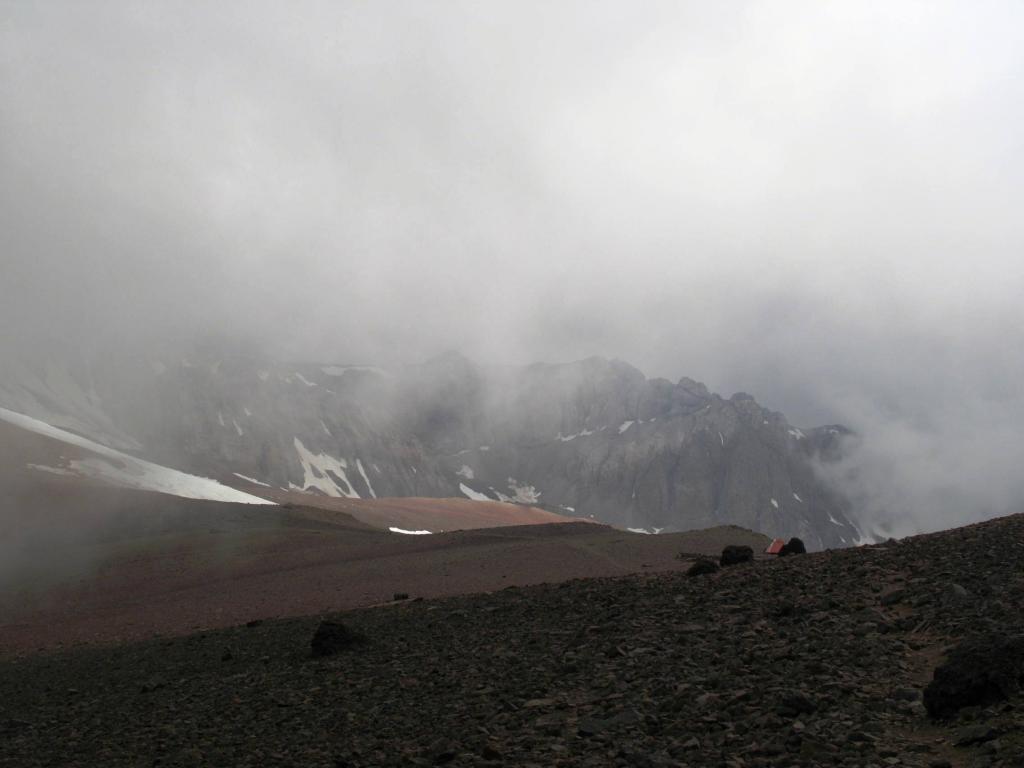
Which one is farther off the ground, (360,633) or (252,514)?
(252,514)

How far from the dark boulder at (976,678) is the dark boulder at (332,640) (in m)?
13.2

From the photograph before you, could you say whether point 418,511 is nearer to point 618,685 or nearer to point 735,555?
point 735,555

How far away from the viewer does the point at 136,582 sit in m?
45.3

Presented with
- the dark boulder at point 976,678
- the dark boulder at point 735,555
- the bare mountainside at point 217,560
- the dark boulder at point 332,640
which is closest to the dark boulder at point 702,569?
the dark boulder at point 735,555

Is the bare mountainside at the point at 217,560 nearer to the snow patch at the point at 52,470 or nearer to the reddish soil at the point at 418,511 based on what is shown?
the snow patch at the point at 52,470

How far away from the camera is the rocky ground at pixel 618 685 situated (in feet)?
31.1

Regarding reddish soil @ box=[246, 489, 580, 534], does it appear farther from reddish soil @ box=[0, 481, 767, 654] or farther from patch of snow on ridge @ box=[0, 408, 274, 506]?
reddish soil @ box=[0, 481, 767, 654]

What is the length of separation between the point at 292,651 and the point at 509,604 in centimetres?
551

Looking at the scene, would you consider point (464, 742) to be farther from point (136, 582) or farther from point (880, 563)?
point (136, 582)

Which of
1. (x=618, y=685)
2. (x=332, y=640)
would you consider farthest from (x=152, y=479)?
(x=618, y=685)

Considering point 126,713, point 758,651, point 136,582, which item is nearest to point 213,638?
point 126,713

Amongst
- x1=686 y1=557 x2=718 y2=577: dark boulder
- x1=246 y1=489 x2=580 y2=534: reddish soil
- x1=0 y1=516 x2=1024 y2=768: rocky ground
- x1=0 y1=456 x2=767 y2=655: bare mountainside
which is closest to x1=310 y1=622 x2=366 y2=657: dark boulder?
x1=0 y1=516 x2=1024 y2=768: rocky ground

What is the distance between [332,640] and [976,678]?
13992 millimetres

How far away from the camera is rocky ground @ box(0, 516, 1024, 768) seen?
9469mm
